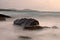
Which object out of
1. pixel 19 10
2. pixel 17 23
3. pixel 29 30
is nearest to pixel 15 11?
pixel 19 10

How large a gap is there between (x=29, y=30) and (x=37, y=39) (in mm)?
370

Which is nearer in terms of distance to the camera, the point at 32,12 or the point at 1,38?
the point at 1,38

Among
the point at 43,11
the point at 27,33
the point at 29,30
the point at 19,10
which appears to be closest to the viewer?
the point at 27,33

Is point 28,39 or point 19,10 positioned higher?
point 19,10

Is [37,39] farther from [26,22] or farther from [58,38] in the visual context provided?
[26,22]

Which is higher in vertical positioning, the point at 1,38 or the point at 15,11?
the point at 15,11

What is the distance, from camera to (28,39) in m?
1.51

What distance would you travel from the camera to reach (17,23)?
7.20 feet

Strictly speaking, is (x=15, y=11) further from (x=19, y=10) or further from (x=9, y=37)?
(x=9, y=37)

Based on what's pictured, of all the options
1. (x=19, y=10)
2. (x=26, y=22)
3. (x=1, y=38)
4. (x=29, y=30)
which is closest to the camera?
(x=1, y=38)

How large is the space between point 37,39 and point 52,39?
13 centimetres

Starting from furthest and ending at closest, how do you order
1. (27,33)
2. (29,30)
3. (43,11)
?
(43,11), (29,30), (27,33)

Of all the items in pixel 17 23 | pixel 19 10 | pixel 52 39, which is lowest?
pixel 52 39

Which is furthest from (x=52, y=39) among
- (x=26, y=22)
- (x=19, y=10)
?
(x=19, y=10)
